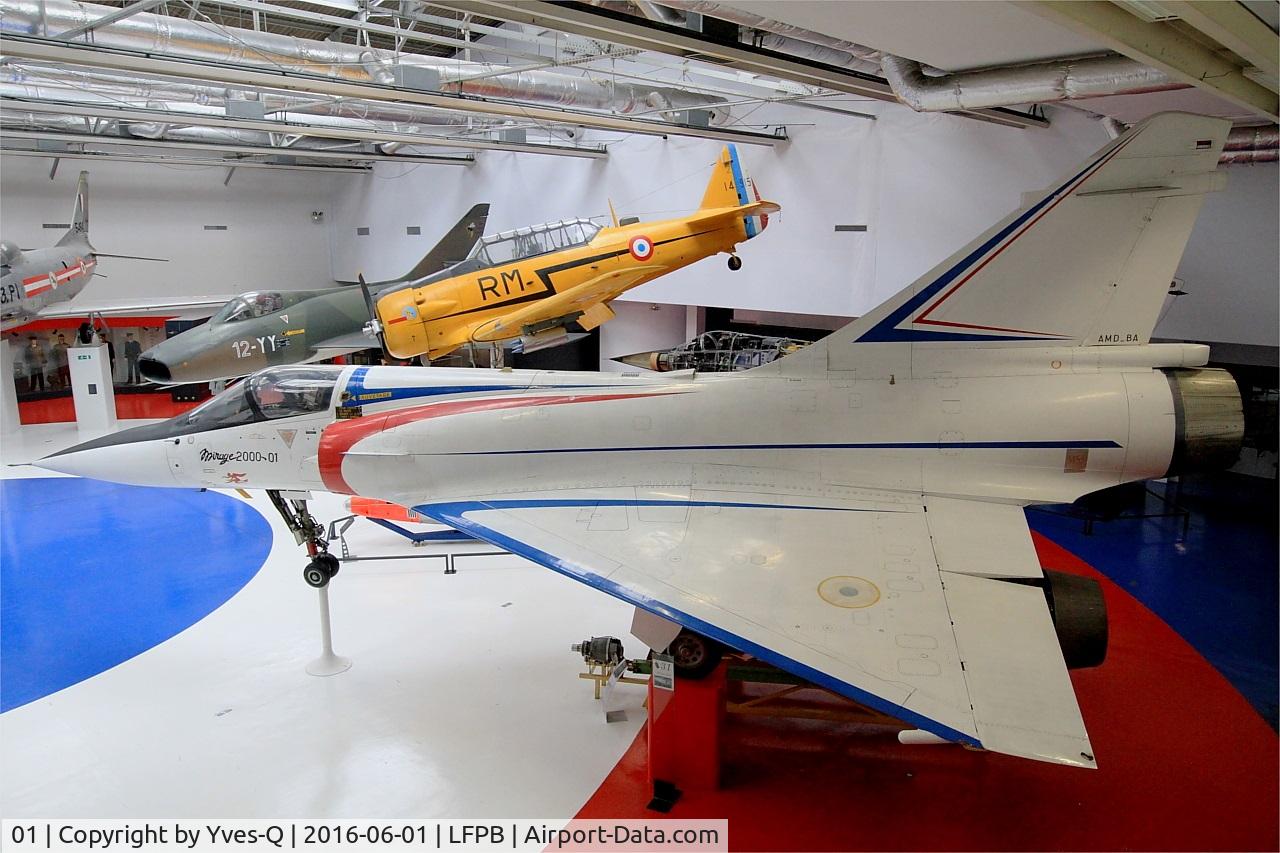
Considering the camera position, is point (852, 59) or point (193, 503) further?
point (193, 503)

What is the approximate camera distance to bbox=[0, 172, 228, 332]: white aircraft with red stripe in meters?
12.8

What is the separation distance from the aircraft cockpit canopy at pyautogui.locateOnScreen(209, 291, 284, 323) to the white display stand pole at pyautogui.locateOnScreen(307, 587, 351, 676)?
7.75 meters

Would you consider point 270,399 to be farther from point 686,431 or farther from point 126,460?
point 686,431

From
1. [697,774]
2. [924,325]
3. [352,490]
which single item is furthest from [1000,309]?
[352,490]

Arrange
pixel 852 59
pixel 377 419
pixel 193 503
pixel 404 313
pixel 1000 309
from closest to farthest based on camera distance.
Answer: pixel 1000 309
pixel 377 419
pixel 852 59
pixel 193 503
pixel 404 313

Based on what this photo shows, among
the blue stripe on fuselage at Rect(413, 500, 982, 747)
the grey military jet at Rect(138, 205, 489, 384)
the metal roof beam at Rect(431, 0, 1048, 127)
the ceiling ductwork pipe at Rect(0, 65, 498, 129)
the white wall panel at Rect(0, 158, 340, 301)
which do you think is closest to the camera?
the blue stripe on fuselage at Rect(413, 500, 982, 747)

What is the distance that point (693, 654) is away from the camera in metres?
4.74

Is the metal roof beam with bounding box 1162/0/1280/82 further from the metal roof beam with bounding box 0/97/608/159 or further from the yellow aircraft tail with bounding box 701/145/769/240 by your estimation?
the metal roof beam with bounding box 0/97/608/159

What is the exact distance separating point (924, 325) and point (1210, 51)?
2039 mm

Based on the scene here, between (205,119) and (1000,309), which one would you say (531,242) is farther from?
(1000,309)

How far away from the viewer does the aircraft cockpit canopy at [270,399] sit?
19.2 ft

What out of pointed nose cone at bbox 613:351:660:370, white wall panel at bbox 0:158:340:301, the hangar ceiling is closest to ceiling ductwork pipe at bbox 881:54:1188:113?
the hangar ceiling

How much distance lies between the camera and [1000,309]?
5.01 metres

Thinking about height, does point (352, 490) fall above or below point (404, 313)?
below
